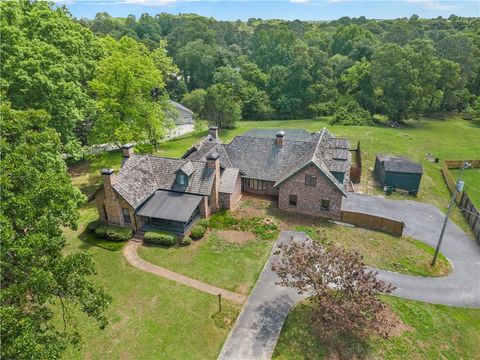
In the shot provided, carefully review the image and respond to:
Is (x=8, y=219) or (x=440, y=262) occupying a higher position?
(x=8, y=219)

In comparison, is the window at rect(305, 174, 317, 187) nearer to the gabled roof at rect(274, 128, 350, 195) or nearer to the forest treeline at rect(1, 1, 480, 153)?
the gabled roof at rect(274, 128, 350, 195)

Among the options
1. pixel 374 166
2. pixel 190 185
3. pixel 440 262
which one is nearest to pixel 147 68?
pixel 190 185

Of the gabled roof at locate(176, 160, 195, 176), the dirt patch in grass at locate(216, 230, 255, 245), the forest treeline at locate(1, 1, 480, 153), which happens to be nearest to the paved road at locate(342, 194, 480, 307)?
the dirt patch in grass at locate(216, 230, 255, 245)

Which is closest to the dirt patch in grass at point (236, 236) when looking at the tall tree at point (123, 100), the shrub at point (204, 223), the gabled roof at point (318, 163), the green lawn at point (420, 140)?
the shrub at point (204, 223)

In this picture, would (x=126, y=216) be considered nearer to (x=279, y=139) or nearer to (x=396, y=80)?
(x=279, y=139)

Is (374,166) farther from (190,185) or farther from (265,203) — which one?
(190,185)

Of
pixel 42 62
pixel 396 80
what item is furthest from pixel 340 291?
pixel 396 80
